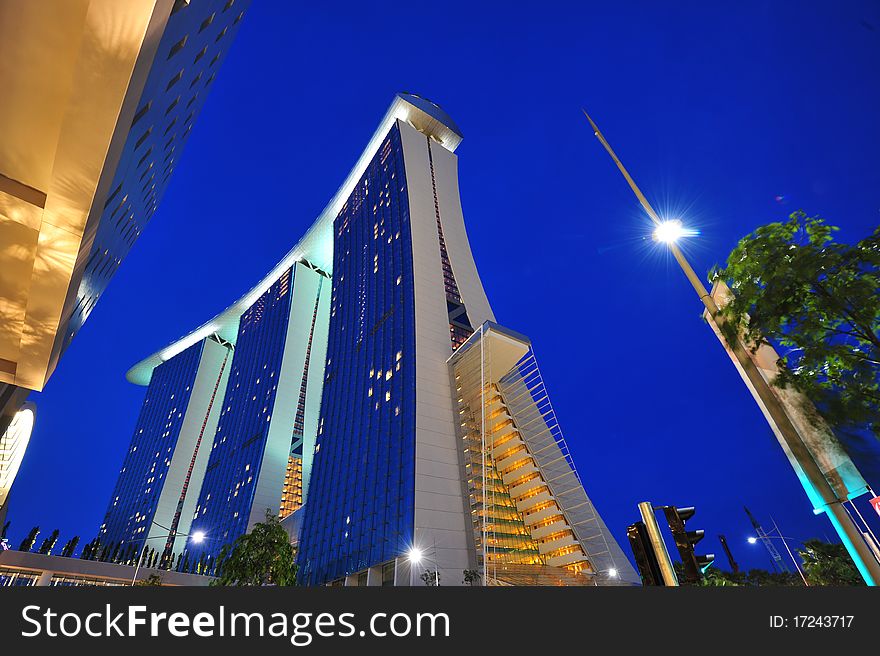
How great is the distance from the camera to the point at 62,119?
7961mm

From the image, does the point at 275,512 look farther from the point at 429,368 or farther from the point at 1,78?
the point at 1,78

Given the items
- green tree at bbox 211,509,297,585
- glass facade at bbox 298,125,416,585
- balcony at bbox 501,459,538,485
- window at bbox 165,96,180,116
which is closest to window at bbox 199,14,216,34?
window at bbox 165,96,180,116

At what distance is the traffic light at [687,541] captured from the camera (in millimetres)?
6352

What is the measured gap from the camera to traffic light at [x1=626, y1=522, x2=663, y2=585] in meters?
6.66

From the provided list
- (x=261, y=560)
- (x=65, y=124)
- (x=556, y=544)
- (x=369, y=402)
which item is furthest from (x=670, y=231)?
(x=369, y=402)

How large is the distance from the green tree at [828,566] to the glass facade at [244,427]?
68959mm

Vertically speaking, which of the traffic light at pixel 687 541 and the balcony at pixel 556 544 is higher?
the balcony at pixel 556 544

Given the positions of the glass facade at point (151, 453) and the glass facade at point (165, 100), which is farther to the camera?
the glass facade at point (151, 453)

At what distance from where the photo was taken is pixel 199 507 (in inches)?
3204

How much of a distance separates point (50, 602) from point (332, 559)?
4764cm

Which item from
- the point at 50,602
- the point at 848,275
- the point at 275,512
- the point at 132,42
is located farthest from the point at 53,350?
the point at 275,512

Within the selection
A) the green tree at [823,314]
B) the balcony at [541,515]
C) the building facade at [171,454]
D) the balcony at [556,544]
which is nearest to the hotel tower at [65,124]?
the green tree at [823,314]

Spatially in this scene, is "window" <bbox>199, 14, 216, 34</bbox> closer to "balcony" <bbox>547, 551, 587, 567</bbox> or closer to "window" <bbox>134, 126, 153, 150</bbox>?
"window" <bbox>134, 126, 153, 150</bbox>

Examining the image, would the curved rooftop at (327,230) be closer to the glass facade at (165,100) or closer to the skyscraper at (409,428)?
the skyscraper at (409,428)
